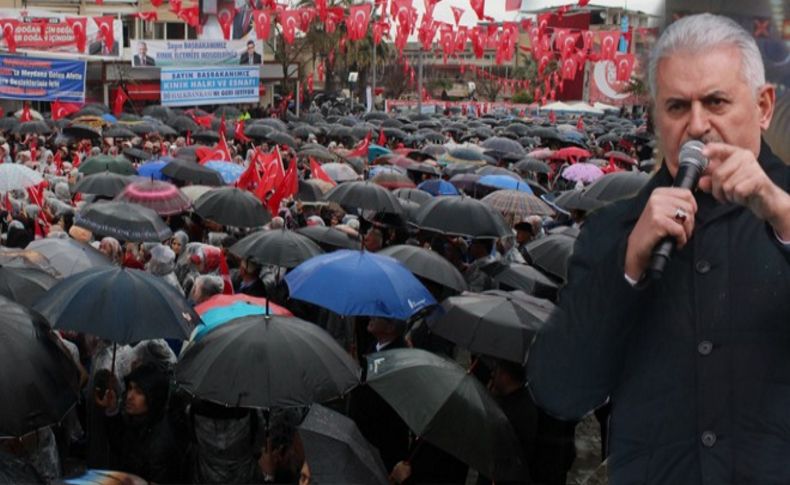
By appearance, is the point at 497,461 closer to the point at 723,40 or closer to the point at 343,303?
the point at 343,303

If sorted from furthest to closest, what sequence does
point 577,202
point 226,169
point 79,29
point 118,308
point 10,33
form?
point 79,29 < point 10,33 < point 226,169 < point 577,202 < point 118,308

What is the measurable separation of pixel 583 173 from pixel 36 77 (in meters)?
16.0

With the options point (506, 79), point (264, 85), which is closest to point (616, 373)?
point (264, 85)

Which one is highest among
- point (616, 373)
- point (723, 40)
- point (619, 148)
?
point (723, 40)

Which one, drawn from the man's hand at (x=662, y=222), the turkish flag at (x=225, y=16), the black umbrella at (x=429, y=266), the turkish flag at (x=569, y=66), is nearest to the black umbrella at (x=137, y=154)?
the black umbrella at (x=429, y=266)

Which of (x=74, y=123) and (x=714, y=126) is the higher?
(x=714, y=126)

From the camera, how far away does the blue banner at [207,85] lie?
26.1 m

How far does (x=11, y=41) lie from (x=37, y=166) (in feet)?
53.0

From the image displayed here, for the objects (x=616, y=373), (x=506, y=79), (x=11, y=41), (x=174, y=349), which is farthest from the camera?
(x=506, y=79)

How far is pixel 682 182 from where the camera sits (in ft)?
4.52

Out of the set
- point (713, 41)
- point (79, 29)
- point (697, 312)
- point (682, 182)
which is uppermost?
point (79, 29)

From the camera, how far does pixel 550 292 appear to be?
21.2ft

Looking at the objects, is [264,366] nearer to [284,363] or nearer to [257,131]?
[284,363]

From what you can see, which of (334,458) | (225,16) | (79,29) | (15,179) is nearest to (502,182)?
(15,179)
